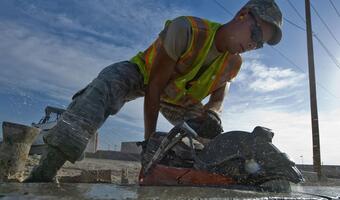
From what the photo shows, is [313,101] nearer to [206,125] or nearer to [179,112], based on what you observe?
[179,112]

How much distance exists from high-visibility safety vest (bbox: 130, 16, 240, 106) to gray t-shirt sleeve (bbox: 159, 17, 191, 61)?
60 mm

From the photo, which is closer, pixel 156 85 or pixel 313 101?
pixel 156 85

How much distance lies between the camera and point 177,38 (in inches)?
127

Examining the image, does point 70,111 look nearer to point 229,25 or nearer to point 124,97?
point 124,97

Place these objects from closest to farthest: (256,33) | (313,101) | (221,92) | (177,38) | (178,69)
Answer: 1. (177,38)
2. (256,33)
3. (178,69)
4. (221,92)
5. (313,101)

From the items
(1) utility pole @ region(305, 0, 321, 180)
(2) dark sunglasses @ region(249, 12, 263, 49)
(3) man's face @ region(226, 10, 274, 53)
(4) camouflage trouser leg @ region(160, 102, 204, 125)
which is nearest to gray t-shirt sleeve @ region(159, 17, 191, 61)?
(3) man's face @ region(226, 10, 274, 53)

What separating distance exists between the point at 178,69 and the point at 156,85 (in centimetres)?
29

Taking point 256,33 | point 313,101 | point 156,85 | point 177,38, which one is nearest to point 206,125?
point 156,85

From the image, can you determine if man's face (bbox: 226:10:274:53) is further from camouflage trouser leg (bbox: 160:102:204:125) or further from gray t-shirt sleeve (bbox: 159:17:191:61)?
camouflage trouser leg (bbox: 160:102:204:125)

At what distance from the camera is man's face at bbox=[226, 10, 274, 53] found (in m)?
3.38

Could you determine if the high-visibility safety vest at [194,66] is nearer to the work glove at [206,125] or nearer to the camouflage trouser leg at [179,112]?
the camouflage trouser leg at [179,112]

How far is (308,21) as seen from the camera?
1738 centimetres

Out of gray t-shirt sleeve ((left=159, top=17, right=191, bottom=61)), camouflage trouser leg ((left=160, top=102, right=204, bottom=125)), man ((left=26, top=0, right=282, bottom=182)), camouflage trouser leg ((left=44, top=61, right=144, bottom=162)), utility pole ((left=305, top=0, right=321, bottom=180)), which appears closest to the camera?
camouflage trouser leg ((left=44, top=61, right=144, bottom=162))

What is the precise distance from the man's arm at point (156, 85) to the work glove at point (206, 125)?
325 mm
